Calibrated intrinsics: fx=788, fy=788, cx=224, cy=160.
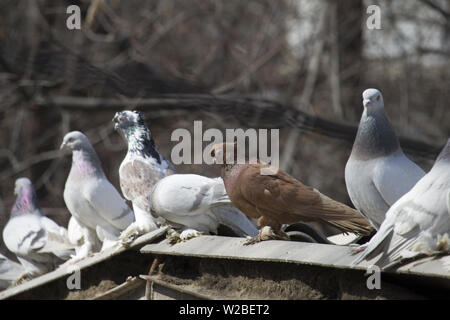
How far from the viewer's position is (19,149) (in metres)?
12.4

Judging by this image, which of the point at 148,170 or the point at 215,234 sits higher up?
the point at 148,170

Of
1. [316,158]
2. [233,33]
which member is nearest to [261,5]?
[233,33]

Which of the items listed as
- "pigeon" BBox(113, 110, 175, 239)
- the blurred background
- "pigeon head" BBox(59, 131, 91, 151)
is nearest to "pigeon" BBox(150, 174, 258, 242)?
"pigeon" BBox(113, 110, 175, 239)

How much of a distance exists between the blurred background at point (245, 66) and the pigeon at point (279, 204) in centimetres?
662

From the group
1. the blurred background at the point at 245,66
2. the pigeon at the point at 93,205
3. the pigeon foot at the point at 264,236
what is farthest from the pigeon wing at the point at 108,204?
the blurred background at the point at 245,66

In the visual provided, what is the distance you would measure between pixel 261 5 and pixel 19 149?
4.60 m

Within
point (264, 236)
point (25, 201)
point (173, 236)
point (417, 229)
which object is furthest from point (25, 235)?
point (417, 229)

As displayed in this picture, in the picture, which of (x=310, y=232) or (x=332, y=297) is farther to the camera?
(x=310, y=232)

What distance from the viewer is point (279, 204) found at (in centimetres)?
Result: 434

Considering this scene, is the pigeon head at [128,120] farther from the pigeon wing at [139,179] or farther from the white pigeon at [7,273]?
the white pigeon at [7,273]

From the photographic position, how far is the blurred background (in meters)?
11.6

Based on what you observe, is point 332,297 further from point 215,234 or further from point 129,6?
point 129,6

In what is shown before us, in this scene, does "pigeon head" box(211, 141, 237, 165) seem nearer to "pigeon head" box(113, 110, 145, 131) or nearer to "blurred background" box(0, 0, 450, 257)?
"pigeon head" box(113, 110, 145, 131)
